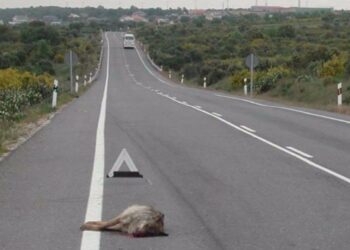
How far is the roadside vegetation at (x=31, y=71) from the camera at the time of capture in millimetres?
24248

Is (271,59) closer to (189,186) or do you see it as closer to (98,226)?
(189,186)

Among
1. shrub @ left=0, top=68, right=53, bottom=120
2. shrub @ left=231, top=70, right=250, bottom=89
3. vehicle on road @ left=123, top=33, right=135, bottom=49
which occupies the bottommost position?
vehicle on road @ left=123, top=33, right=135, bottom=49

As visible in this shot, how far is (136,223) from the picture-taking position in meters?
8.34

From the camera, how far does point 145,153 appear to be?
50.6ft

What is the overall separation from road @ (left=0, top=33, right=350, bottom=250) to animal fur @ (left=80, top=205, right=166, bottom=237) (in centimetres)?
Answer: 11

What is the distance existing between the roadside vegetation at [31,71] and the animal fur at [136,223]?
7823 mm

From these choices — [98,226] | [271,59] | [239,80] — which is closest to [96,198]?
[98,226]

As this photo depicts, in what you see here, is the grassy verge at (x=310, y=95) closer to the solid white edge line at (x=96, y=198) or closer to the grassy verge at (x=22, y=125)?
the grassy verge at (x=22, y=125)

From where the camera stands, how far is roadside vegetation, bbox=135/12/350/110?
44562 mm

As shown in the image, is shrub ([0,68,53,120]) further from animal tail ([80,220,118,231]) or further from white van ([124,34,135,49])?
white van ([124,34,135,49])

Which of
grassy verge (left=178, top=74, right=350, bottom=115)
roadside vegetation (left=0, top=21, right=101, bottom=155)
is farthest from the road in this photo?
grassy verge (left=178, top=74, right=350, bottom=115)

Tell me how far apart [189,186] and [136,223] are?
321 cm

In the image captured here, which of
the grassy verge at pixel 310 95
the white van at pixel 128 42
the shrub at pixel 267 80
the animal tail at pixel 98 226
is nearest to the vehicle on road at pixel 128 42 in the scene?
the white van at pixel 128 42

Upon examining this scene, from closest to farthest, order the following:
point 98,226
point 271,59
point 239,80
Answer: point 98,226 < point 239,80 < point 271,59
